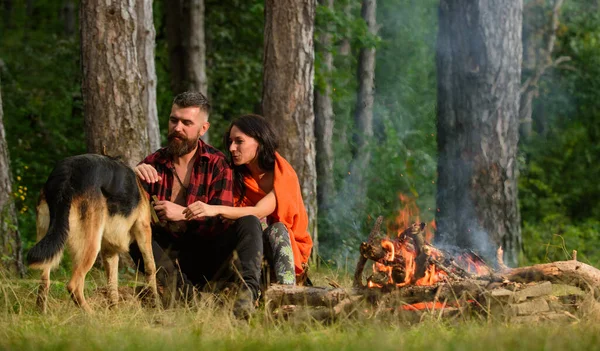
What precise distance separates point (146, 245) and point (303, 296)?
1.39 metres

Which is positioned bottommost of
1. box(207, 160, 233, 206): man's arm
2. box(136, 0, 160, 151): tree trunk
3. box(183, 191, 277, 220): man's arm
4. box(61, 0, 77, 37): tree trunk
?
box(183, 191, 277, 220): man's arm

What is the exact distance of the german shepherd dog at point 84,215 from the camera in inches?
254

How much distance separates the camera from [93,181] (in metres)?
6.72

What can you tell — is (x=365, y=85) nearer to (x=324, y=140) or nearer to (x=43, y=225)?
(x=324, y=140)

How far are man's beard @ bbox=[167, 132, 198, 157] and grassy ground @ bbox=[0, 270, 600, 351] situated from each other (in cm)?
125

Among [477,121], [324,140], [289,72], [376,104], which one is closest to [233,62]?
[324,140]

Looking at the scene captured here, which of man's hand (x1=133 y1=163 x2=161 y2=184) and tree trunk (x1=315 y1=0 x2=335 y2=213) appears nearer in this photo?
man's hand (x1=133 y1=163 x2=161 y2=184)

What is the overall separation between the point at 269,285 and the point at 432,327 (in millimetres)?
1454

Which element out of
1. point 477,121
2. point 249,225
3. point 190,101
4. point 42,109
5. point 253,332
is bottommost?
point 253,332

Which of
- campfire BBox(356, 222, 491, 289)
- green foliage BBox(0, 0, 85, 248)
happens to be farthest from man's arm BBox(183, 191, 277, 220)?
green foliage BBox(0, 0, 85, 248)

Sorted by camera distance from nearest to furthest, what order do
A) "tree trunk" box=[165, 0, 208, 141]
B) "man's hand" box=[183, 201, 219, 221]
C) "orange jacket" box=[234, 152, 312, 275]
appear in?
"man's hand" box=[183, 201, 219, 221] < "orange jacket" box=[234, 152, 312, 275] < "tree trunk" box=[165, 0, 208, 141]

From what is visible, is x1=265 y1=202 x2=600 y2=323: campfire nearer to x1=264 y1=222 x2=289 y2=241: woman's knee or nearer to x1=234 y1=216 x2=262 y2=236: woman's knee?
x1=234 y1=216 x2=262 y2=236: woman's knee

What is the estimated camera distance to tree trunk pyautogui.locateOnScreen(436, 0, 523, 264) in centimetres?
953

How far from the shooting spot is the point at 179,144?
7.46 metres
